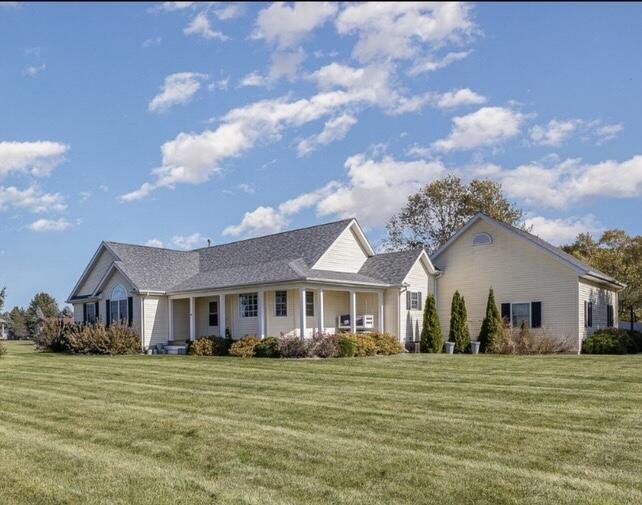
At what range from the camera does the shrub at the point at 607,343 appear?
25.7 meters

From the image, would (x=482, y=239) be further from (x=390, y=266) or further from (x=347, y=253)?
(x=347, y=253)

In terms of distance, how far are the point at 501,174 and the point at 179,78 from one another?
39.7 metres

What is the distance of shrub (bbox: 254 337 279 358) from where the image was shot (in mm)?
23391

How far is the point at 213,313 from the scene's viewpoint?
30312mm

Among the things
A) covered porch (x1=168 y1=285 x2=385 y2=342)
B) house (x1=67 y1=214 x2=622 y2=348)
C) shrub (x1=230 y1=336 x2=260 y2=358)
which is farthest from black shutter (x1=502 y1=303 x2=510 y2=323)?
shrub (x1=230 y1=336 x2=260 y2=358)

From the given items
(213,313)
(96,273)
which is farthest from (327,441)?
(96,273)

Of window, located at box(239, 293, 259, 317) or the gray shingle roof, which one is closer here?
window, located at box(239, 293, 259, 317)

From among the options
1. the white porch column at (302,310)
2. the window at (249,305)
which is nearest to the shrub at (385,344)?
the white porch column at (302,310)

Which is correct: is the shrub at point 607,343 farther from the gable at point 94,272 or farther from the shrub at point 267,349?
the gable at point 94,272

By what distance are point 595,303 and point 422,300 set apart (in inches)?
319

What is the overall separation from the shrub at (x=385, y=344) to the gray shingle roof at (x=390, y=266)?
3.20m

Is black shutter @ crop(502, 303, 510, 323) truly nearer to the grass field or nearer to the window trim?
the window trim

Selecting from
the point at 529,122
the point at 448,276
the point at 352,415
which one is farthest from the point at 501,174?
the point at 352,415

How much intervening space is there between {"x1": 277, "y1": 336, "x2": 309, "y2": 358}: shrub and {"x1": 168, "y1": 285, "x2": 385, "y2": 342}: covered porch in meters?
0.91
